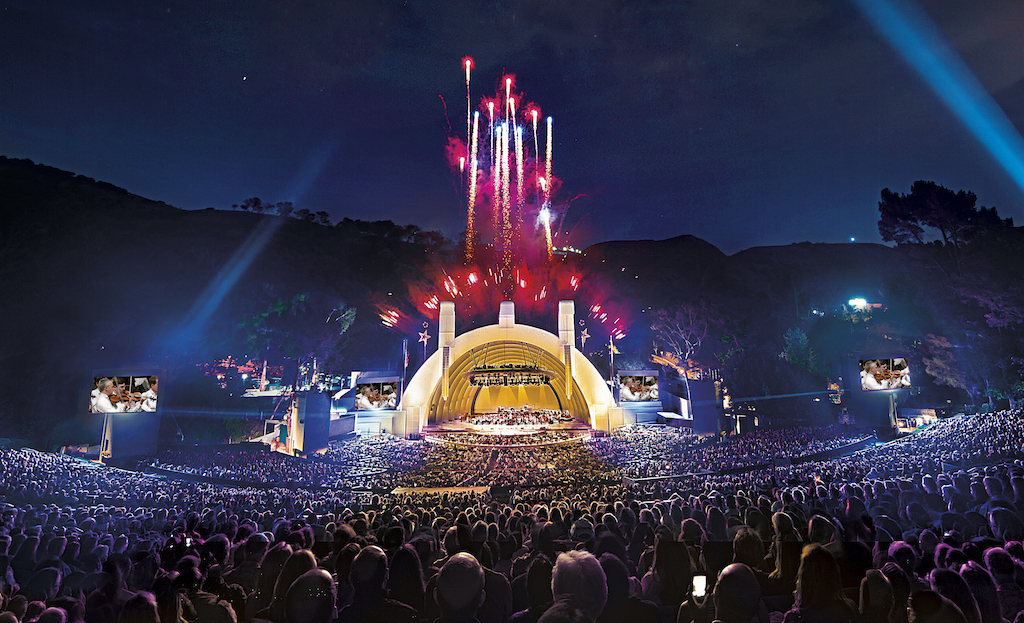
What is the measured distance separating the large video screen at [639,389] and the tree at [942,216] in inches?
833

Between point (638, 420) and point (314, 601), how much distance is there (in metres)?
34.2

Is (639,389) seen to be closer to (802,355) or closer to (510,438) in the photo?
(510,438)

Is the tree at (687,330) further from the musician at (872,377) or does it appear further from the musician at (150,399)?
the musician at (150,399)

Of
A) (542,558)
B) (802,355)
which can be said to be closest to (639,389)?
(802,355)

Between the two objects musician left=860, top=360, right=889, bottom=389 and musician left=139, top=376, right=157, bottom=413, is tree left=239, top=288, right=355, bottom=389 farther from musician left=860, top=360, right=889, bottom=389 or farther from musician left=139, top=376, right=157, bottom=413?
musician left=860, top=360, right=889, bottom=389

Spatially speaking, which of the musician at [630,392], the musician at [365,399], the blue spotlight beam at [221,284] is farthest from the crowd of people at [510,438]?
the blue spotlight beam at [221,284]

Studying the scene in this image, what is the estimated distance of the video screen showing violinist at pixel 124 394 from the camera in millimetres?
21875

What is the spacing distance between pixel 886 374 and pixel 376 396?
33557 mm

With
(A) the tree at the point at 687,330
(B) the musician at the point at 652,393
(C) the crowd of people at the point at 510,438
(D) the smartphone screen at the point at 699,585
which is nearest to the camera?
(D) the smartphone screen at the point at 699,585

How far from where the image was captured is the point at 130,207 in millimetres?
57562

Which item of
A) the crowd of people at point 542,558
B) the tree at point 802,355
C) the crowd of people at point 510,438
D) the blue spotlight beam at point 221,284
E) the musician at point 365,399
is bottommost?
the crowd of people at point 510,438

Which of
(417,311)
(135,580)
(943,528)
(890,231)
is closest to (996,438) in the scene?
(943,528)

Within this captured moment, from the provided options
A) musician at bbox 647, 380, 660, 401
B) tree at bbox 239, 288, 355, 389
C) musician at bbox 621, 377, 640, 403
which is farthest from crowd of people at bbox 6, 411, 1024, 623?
tree at bbox 239, 288, 355, 389

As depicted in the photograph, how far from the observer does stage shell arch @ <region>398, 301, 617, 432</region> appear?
3120 cm
